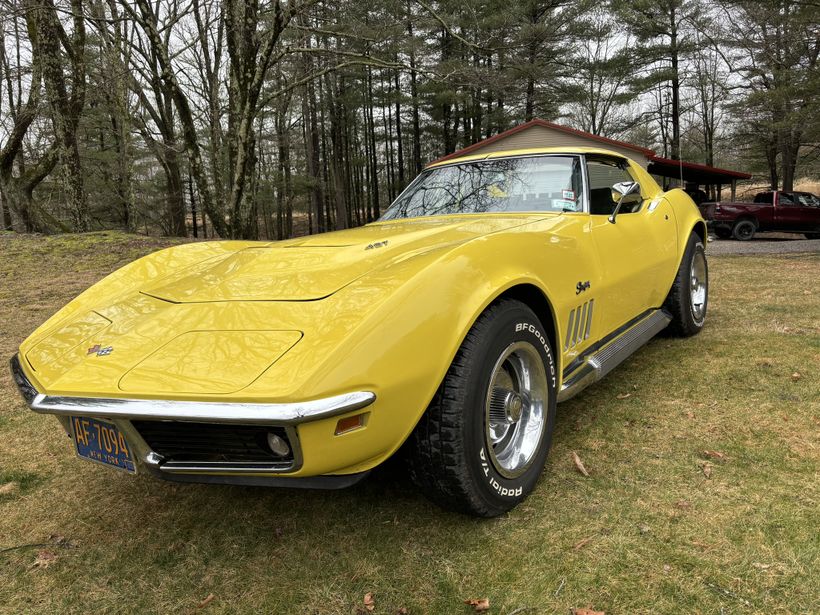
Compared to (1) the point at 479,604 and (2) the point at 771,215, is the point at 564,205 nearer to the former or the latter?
(1) the point at 479,604

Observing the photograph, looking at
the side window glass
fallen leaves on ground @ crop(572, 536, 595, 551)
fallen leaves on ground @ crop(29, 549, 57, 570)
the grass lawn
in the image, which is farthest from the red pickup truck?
fallen leaves on ground @ crop(29, 549, 57, 570)

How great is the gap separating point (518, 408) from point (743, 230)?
19.1m

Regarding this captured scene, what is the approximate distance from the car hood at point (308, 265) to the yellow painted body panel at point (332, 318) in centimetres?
1

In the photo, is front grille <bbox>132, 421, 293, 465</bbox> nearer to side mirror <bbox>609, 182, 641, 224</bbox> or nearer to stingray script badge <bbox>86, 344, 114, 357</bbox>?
stingray script badge <bbox>86, 344, 114, 357</bbox>

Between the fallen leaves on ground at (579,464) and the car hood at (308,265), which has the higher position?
the car hood at (308,265)

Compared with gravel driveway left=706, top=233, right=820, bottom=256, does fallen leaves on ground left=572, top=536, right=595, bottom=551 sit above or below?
below

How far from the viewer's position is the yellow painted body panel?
1.57 meters

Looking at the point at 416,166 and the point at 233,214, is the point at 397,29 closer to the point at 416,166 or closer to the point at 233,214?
the point at 233,214

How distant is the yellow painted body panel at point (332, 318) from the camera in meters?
1.57

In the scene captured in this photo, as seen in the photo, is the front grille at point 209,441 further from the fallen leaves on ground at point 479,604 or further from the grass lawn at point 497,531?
the fallen leaves on ground at point 479,604

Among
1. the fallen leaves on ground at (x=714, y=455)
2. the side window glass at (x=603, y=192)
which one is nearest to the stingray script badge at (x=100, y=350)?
the side window glass at (x=603, y=192)

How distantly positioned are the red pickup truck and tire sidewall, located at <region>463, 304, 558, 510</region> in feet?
61.5

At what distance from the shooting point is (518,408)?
221 cm

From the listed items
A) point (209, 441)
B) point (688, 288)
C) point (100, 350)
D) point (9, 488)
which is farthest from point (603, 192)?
point (9, 488)
